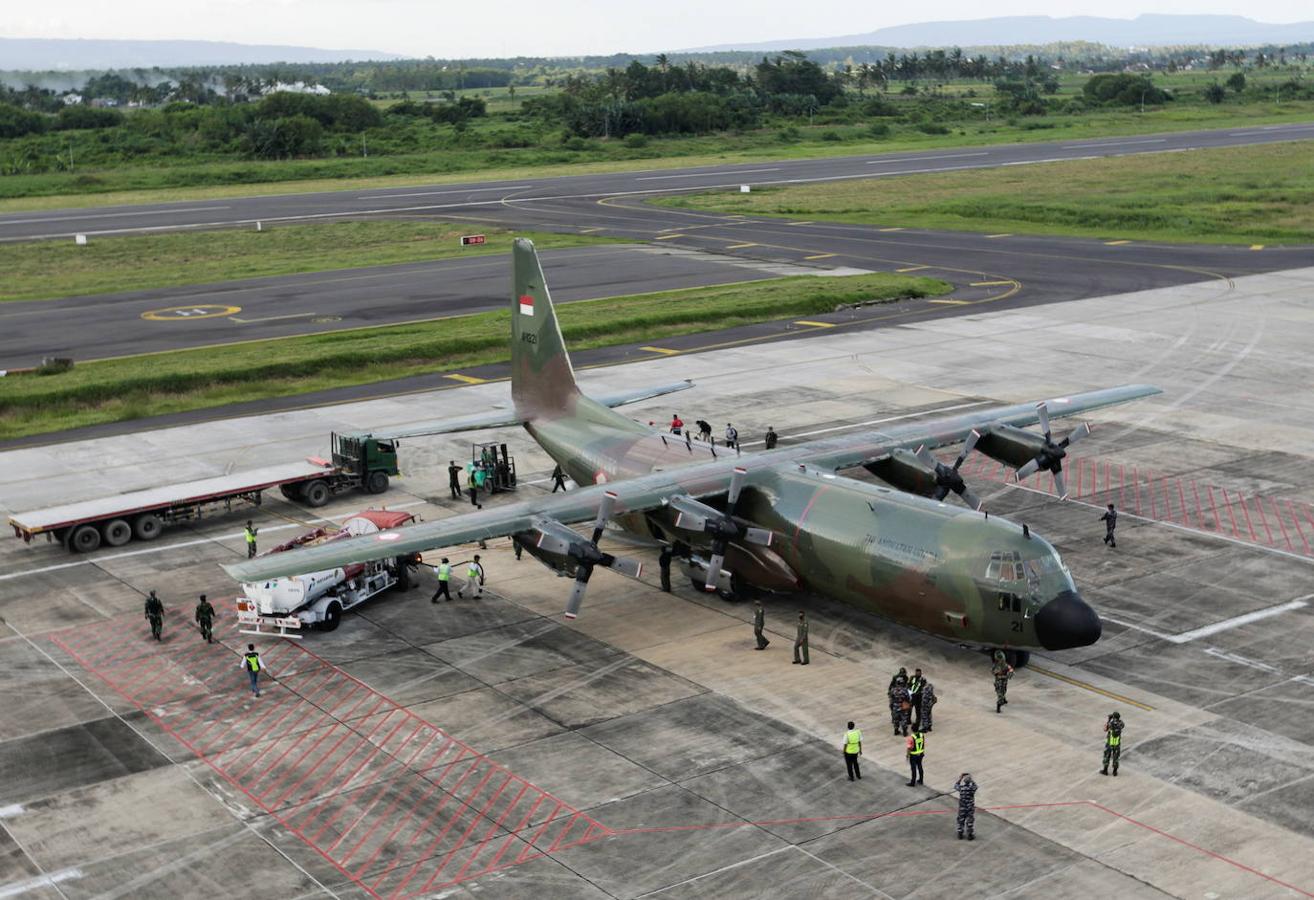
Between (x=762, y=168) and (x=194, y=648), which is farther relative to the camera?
(x=762, y=168)

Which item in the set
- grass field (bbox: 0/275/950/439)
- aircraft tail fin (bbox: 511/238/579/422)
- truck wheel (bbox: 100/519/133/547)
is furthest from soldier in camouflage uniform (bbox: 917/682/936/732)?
grass field (bbox: 0/275/950/439)

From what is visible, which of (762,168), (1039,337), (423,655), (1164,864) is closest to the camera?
(1164,864)

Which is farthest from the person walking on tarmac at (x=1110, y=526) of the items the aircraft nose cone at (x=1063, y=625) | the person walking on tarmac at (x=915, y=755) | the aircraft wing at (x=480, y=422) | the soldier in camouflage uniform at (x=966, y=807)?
the soldier in camouflage uniform at (x=966, y=807)

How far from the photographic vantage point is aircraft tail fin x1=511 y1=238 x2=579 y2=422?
50.1 meters

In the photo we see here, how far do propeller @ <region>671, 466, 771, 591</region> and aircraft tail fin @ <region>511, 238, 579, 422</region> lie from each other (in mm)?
11037

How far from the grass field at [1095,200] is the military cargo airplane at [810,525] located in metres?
76.7

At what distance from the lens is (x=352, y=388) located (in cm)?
7262

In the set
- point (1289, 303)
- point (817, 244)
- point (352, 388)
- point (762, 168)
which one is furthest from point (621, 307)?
point (762, 168)

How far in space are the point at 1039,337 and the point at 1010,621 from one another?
47.3 meters

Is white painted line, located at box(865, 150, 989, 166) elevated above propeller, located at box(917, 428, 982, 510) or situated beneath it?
elevated above

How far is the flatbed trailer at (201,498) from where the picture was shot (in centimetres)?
4806

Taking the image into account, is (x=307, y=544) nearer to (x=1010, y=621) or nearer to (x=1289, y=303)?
(x=1010, y=621)

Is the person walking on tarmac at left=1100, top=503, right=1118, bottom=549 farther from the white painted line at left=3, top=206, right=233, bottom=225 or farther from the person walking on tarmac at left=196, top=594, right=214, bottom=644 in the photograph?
the white painted line at left=3, top=206, right=233, bottom=225

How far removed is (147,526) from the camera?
4947 cm
